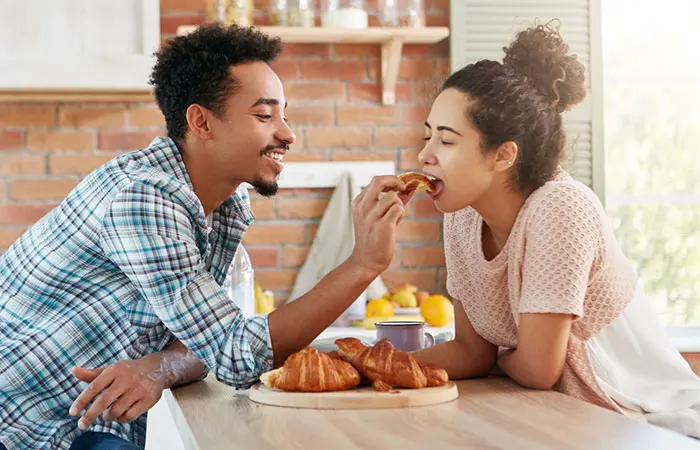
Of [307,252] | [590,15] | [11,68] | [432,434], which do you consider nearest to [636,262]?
[590,15]

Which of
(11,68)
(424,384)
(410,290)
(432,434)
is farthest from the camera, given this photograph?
(410,290)

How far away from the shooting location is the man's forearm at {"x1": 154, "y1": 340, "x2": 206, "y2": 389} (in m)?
1.55

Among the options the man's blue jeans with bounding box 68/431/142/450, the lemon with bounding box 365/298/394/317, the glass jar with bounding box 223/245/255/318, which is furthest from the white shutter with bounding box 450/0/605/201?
the man's blue jeans with bounding box 68/431/142/450

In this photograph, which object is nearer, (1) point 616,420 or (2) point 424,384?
(1) point 616,420

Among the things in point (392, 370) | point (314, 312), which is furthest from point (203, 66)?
point (392, 370)

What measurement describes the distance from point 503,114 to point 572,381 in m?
0.48

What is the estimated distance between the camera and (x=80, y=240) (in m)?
1.67

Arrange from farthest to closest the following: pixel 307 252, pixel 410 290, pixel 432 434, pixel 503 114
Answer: pixel 307 252
pixel 410 290
pixel 503 114
pixel 432 434

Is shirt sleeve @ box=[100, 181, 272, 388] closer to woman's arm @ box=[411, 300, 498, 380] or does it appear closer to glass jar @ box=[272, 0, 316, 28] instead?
woman's arm @ box=[411, 300, 498, 380]

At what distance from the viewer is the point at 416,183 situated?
163 cm

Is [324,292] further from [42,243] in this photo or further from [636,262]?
[636,262]

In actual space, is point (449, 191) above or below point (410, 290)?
above

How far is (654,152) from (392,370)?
266 centimetres

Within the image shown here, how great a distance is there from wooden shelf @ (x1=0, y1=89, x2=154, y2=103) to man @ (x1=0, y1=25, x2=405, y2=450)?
1272mm
